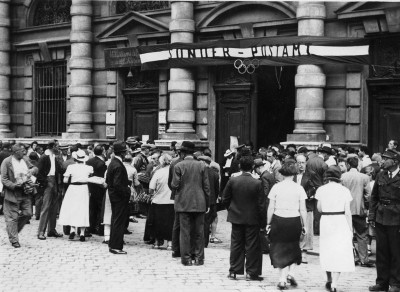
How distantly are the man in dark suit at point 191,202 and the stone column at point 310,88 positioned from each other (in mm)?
6892

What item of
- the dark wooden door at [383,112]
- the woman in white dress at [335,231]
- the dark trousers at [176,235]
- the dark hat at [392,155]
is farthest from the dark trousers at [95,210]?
the dark wooden door at [383,112]

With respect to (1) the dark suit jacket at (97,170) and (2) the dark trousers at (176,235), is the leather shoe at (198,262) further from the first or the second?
(1) the dark suit jacket at (97,170)

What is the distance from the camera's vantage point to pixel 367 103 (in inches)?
738

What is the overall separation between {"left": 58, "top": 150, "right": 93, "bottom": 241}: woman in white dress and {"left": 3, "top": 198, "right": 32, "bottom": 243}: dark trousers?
998 millimetres

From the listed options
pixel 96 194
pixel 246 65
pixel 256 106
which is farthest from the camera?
pixel 256 106

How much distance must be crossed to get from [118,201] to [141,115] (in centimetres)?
1057

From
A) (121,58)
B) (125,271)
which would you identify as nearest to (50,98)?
(121,58)

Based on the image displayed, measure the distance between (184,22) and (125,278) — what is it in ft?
38.8

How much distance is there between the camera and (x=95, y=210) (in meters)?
15.6

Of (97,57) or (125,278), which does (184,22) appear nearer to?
A: (97,57)

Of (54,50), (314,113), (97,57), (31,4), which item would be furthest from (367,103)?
(31,4)

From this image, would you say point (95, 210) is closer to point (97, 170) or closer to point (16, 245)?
point (97, 170)

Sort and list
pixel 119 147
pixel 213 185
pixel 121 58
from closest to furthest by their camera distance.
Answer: pixel 119 147 → pixel 213 185 → pixel 121 58

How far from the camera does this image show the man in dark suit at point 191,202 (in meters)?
12.3
